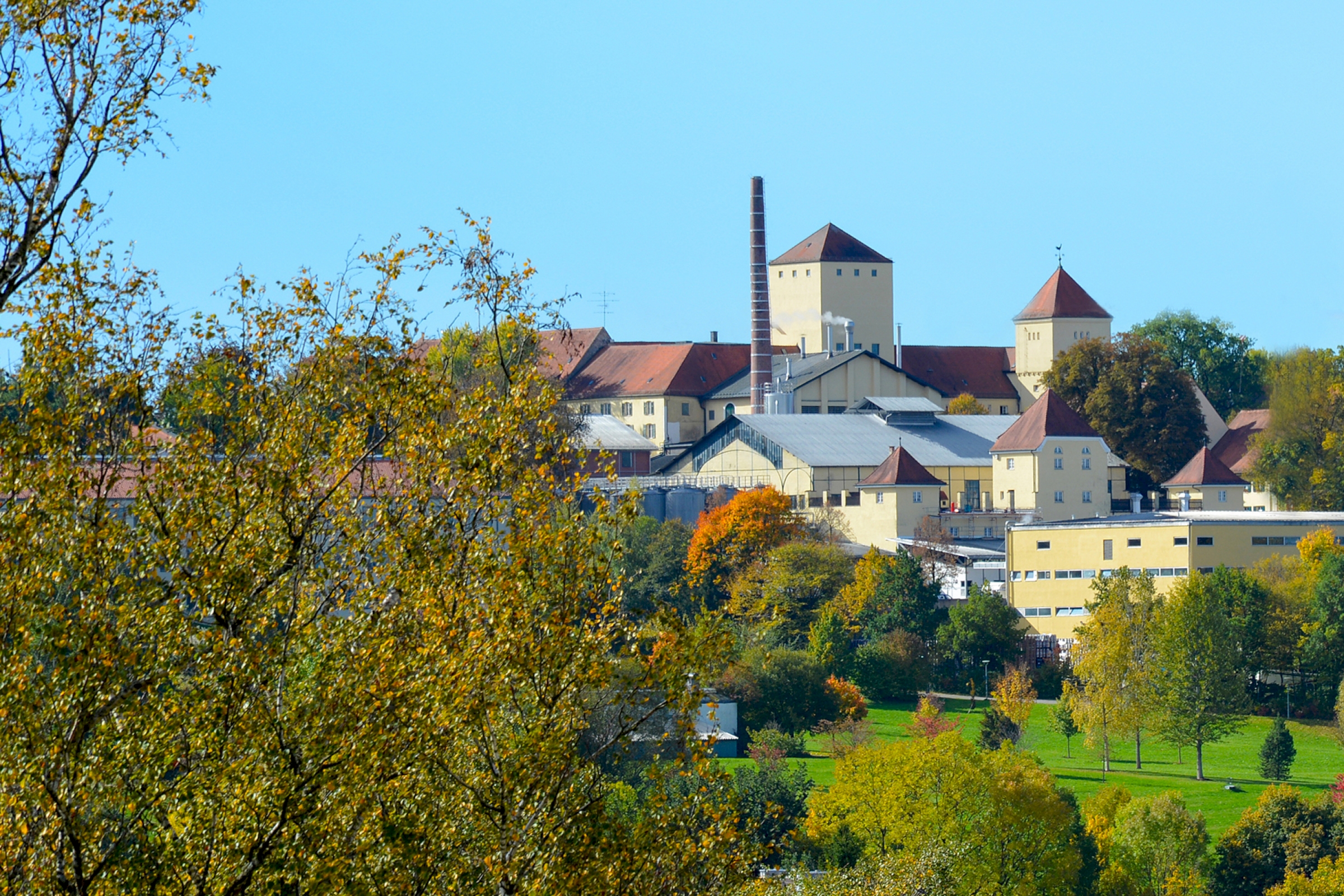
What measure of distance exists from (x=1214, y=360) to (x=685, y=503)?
147 ft

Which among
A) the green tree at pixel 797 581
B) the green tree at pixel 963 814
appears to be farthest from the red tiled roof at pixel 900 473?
the green tree at pixel 963 814

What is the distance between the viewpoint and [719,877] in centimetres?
1314

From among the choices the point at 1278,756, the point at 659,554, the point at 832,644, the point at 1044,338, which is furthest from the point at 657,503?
the point at 1044,338

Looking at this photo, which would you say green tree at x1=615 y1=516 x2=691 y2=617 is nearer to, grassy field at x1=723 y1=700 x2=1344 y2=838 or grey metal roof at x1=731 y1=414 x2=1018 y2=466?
grassy field at x1=723 y1=700 x2=1344 y2=838

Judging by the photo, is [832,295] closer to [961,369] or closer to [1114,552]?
[961,369]

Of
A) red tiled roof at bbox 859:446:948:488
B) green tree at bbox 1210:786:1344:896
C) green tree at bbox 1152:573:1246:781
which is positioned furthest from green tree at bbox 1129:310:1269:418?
green tree at bbox 1210:786:1344:896

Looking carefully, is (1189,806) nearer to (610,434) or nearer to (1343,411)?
(1343,411)

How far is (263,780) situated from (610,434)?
3431 inches

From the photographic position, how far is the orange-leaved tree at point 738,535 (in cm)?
6188

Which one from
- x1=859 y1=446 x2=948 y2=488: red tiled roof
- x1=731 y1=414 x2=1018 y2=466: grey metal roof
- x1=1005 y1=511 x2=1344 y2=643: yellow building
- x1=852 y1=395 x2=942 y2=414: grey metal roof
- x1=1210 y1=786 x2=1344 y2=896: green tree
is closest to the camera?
x1=1210 y1=786 x2=1344 y2=896: green tree

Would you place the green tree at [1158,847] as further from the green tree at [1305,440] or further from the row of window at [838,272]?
the row of window at [838,272]

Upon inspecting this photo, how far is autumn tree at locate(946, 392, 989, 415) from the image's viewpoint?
103 meters

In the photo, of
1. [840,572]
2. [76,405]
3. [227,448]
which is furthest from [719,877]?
[840,572]

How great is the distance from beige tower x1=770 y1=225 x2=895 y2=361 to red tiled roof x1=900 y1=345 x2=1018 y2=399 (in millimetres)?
1902
